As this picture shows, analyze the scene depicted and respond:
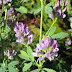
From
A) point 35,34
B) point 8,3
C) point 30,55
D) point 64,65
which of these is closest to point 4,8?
point 8,3

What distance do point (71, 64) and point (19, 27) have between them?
1.44m

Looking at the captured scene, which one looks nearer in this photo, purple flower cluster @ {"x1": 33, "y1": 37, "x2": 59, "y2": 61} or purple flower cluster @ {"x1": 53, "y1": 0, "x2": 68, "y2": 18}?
purple flower cluster @ {"x1": 33, "y1": 37, "x2": 59, "y2": 61}

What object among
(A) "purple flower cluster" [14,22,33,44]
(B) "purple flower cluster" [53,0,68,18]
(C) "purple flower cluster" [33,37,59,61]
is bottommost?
(C) "purple flower cluster" [33,37,59,61]

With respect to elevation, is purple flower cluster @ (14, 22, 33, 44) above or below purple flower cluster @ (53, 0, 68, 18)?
below

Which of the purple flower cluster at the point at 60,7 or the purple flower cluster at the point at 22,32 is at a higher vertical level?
the purple flower cluster at the point at 60,7

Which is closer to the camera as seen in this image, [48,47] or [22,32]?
[48,47]

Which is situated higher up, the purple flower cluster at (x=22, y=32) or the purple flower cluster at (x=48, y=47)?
the purple flower cluster at (x=22, y=32)

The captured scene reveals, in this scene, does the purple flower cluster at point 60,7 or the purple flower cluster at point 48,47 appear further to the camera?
the purple flower cluster at point 60,7

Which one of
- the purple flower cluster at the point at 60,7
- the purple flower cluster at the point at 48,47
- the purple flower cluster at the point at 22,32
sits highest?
the purple flower cluster at the point at 60,7

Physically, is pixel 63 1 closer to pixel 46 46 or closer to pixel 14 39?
pixel 46 46

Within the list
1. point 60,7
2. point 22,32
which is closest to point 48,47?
point 22,32

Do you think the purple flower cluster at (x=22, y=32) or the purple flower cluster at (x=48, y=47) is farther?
the purple flower cluster at (x=22, y=32)

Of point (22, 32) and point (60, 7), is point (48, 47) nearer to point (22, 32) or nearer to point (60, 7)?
point (22, 32)

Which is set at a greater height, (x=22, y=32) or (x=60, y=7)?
(x=60, y=7)
